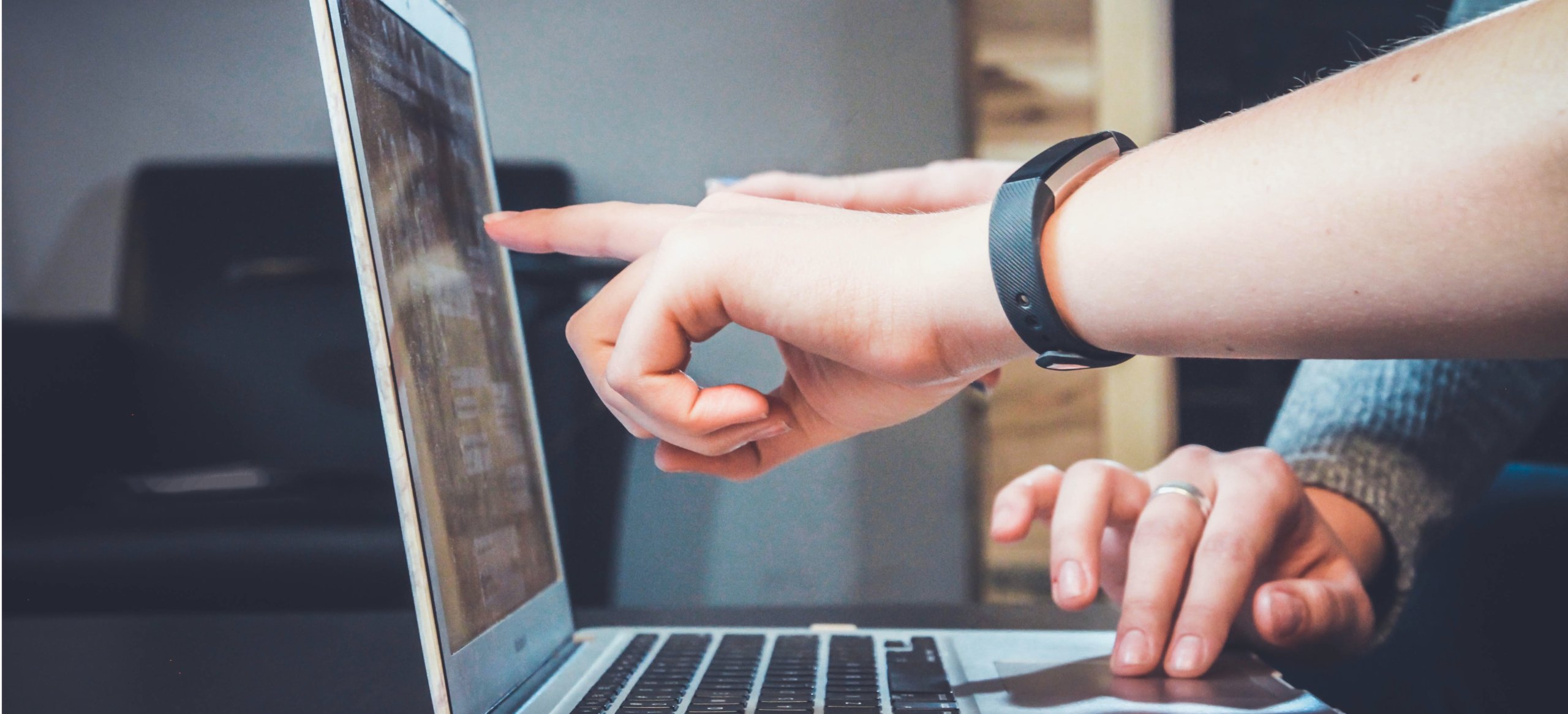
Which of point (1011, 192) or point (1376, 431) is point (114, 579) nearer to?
point (1011, 192)

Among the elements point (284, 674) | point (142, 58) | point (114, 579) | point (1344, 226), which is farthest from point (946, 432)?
point (142, 58)

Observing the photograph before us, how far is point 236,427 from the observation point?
1.37 m

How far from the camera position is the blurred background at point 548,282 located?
46.6 inches

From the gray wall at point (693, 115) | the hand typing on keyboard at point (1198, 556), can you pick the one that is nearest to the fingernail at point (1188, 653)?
the hand typing on keyboard at point (1198, 556)

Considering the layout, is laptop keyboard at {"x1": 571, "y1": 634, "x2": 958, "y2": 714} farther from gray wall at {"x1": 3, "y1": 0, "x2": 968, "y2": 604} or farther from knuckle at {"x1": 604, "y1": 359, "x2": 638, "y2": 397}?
gray wall at {"x1": 3, "y1": 0, "x2": 968, "y2": 604}

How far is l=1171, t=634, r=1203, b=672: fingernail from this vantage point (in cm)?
53

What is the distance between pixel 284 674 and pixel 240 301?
35.2 inches

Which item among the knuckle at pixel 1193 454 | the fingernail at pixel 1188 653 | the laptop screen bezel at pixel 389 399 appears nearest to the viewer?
the laptop screen bezel at pixel 389 399

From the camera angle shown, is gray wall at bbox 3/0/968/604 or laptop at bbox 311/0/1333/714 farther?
gray wall at bbox 3/0/968/604

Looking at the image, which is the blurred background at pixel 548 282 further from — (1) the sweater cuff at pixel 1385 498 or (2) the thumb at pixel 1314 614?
(2) the thumb at pixel 1314 614

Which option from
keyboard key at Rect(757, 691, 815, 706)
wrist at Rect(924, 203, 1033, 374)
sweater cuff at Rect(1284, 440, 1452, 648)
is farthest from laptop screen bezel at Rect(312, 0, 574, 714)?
sweater cuff at Rect(1284, 440, 1452, 648)

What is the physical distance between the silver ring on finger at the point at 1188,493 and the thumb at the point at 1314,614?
0.06m

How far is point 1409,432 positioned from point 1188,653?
35cm

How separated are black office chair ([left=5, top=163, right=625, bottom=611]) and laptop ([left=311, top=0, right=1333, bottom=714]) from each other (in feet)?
1.71
